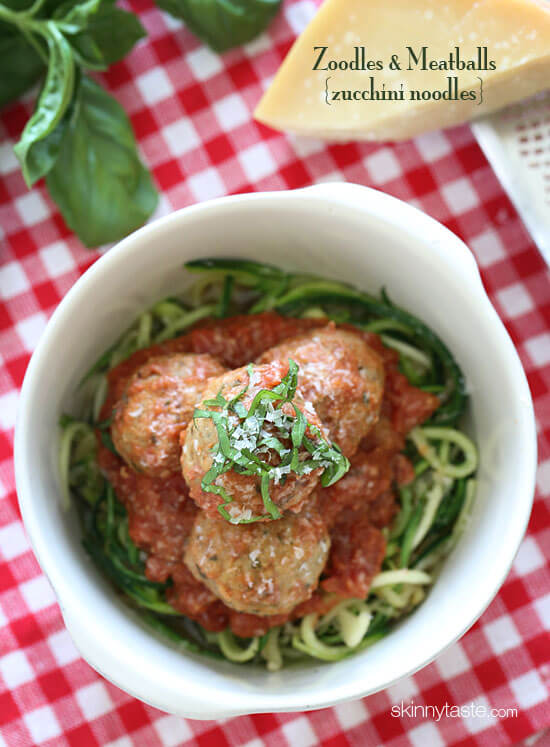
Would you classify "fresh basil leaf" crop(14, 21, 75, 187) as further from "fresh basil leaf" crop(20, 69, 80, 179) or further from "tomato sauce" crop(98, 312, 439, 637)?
"tomato sauce" crop(98, 312, 439, 637)

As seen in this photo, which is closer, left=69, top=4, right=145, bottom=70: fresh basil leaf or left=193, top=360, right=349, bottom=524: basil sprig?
left=193, top=360, right=349, bottom=524: basil sprig

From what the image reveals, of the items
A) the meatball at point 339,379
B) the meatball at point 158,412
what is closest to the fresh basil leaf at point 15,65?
the meatball at point 158,412

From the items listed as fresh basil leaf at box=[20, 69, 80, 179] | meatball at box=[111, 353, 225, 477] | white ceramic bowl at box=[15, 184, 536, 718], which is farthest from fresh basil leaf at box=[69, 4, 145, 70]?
meatball at box=[111, 353, 225, 477]

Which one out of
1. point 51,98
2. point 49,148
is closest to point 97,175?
point 49,148

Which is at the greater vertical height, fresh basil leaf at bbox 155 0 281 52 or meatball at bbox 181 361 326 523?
fresh basil leaf at bbox 155 0 281 52

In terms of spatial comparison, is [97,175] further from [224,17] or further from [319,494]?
[319,494]
